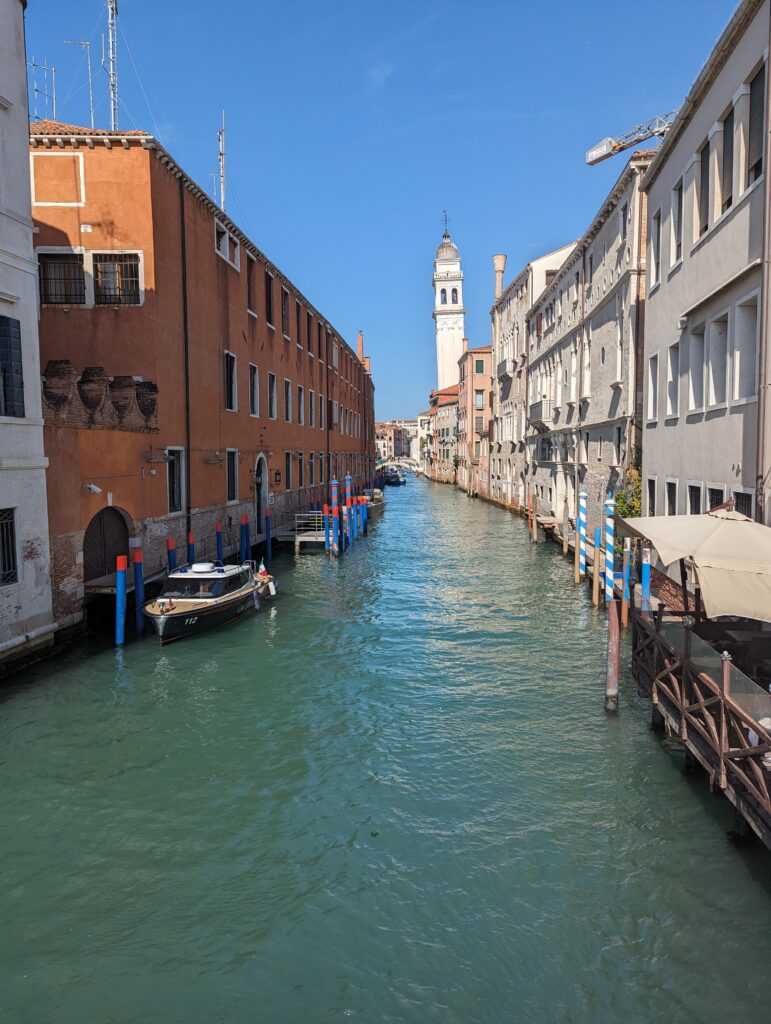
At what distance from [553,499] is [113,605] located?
19241 millimetres

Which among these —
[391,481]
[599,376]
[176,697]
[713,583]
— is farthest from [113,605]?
[391,481]

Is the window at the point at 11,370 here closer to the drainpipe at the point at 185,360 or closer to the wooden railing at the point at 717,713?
the drainpipe at the point at 185,360

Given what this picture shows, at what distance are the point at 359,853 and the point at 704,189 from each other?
10.6 metres

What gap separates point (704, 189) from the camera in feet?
36.8

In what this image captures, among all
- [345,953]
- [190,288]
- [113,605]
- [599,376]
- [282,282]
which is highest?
[282,282]

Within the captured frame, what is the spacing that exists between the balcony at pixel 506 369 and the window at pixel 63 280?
26.4 m

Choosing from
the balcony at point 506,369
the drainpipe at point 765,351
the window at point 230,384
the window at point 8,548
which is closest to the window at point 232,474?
the window at point 230,384

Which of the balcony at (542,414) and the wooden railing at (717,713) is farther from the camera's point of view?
the balcony at (542,414)

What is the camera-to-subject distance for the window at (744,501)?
9.18 m

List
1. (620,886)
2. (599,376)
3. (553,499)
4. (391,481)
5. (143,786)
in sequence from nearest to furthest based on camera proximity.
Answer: (620,886), (143,786), (599,376), (553,499), (391,481)

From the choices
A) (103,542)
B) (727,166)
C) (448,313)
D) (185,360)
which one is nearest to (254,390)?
(185,360)

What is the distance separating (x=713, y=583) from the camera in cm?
633

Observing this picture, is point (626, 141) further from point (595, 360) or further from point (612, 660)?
point (612, 660)

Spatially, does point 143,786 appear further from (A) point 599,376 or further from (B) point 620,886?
(A) point 599,376
